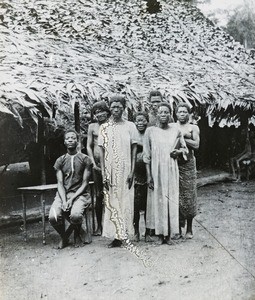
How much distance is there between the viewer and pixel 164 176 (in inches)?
177

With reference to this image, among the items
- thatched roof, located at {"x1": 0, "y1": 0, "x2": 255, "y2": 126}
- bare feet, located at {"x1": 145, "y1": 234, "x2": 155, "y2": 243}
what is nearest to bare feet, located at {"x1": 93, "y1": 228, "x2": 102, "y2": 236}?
bare feet, located at {"x1": 145, "y1": 234, "x2": 155, "y2": 243}

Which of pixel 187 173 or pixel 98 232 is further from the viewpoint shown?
pixel 98 232

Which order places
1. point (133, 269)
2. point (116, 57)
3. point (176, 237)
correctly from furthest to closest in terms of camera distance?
→ 1. point (116, 57)
2. point (176, 237)
3. point (133, 269)

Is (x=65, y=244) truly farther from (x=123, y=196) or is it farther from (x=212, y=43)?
(x=212, y=43)

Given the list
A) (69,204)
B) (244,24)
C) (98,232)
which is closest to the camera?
(69,204)

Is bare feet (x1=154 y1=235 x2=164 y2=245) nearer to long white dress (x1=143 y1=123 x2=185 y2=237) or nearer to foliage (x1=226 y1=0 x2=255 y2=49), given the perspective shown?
long white dress (x1=143 y1=123 x2=185 y2=237)

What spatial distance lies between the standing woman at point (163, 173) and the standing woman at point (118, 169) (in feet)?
0.64

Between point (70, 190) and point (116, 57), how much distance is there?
2996 mm

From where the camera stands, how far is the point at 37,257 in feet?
14.3

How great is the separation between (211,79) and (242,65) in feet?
3.99

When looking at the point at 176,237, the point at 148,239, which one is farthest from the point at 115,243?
the point at 176,237

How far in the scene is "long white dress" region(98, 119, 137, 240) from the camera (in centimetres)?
445

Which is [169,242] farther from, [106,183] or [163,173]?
[106,183]

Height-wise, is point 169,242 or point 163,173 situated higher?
point 163,173
